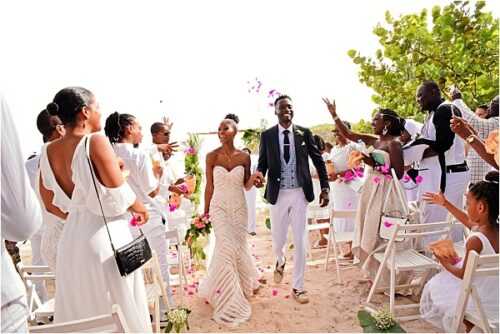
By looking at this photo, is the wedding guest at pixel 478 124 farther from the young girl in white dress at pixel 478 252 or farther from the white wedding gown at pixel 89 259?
the white wedding gown at pixel 89 259

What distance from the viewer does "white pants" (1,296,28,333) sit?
1779 millimetres

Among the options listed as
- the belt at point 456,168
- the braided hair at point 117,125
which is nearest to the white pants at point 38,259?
the braided hair at point 117,125

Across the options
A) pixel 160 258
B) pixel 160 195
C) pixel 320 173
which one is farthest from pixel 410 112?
pixel 160 258

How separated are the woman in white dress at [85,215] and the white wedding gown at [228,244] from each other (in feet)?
6.99

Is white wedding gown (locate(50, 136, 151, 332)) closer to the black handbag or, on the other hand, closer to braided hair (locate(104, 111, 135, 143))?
the black handbag

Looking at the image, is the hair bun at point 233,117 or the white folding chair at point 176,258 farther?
the hair bun at point 233,117

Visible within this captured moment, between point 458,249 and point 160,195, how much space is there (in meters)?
3.90

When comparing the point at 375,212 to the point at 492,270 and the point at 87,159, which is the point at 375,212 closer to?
the point at 492,270

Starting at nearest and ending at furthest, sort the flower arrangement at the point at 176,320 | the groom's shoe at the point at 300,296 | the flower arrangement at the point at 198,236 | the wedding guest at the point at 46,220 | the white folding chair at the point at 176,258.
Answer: the wedding guest at the point at 46,220 → the flower arrangement at the point at 176,320 → the white folding chair at the point at 176,258 → the groom's shoe at the point at 300,296 → the flower arrangement at the point at 198,236

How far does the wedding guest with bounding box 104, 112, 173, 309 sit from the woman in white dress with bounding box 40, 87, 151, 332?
4.05 feet

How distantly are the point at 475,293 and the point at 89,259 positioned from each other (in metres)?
2.79

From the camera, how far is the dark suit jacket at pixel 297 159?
5.70 m

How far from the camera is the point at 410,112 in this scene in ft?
38.4

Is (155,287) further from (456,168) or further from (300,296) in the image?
(456,168)
